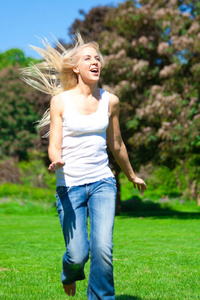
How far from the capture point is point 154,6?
18047 millimetres

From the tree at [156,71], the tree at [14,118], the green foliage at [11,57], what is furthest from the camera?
the green foliage at [11,57]

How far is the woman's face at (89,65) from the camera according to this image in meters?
4.18

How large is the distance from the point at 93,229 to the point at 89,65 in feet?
4.59

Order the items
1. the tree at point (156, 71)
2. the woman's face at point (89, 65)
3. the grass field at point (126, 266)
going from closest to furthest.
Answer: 1. the woman's face at point (89, 65)
2. the grass field at point (126, 266)
3. the tree at point (156, 71)

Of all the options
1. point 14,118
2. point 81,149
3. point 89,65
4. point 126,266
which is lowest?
point 126,266

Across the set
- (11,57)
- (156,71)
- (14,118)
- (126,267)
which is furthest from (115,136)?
(11,57)

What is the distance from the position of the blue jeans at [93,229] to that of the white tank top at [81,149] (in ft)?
0.24

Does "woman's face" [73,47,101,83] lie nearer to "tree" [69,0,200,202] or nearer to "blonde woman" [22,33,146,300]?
"blonde woman" [22,33,146,300]

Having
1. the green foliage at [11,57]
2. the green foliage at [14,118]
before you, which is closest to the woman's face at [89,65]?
the green foliage at [14,118]

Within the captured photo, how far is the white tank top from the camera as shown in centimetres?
393

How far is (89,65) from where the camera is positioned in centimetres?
420

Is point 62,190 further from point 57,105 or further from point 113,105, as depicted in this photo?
point 113,105

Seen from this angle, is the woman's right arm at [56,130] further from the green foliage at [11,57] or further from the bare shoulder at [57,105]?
the green foliage at [11,57]

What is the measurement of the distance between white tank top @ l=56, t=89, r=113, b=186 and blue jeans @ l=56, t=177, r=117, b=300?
0.07 meters
